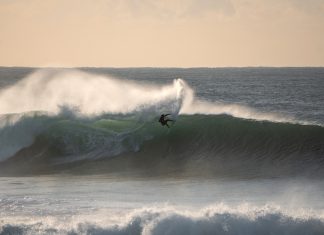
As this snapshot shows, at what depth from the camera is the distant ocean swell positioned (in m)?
16.7

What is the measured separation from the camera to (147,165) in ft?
83.4

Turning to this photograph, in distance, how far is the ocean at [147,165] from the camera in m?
17.0

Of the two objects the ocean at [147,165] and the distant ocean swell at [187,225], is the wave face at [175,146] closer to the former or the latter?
the ocean at [147,165]

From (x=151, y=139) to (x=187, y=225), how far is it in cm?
1097

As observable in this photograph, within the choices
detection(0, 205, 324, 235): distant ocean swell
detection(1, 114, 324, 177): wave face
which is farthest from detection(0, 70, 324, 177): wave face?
detection(0, 205, 324, 235): distant ocean swell

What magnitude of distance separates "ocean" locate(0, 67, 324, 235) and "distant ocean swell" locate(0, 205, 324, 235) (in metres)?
0.02

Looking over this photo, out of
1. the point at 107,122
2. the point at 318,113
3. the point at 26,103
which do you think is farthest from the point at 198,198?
the point at 318,113

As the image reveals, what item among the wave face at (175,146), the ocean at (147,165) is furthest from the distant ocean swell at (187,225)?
the wave face at (175,146)

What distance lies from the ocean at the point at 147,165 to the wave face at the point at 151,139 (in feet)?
0.12

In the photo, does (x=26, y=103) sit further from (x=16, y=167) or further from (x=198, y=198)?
(x=198, y=198)

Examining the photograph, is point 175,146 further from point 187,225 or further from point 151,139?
point 187,225

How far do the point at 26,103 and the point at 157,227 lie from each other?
64.1ft

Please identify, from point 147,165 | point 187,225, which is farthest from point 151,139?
point 187,225

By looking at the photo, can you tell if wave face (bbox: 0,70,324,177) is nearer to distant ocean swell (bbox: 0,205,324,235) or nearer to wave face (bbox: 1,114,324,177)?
wave face (bbox: 1,114,324,177)
